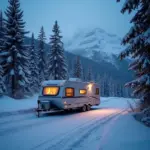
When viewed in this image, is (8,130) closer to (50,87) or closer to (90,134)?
(90,134)

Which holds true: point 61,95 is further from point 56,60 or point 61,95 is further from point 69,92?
point 56,60

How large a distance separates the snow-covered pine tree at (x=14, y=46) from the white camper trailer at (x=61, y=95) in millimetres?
11943

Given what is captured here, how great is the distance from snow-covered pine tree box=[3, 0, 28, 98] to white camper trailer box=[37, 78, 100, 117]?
11943 mm

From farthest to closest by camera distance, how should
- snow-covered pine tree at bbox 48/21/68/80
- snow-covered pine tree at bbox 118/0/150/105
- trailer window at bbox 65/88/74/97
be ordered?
1. snow-covered pine tree at bbox 48/21/68/80
2. trailer window at bbox 65/88/74/97
3. snow-covered pine tree at bbox 118/0/150/105

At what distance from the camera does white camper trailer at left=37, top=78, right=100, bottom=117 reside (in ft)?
56.7

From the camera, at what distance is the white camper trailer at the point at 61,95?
56.7 ft

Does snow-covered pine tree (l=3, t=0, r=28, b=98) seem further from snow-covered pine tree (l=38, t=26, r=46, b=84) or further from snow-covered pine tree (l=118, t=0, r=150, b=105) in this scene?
snow-covered pine tree (l=118, t=0, r=150, b=105)

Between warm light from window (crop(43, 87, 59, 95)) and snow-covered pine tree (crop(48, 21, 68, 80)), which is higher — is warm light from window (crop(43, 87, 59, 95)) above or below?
below

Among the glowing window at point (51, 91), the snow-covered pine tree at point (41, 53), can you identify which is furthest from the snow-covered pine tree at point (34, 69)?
the glowing window at point (51, 91)

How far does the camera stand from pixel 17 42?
2950 cm

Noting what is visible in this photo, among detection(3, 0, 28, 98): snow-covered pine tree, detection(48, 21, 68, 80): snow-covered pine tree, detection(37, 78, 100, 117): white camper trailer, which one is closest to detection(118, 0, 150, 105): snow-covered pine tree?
detection(37, 78, 100, 117): white camper trailer

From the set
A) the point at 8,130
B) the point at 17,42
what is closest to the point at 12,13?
the point at 17,42

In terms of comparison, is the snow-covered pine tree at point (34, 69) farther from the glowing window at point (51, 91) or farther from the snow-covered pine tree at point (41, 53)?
the glowing window at point (51, 91)

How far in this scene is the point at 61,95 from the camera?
17.4 m
